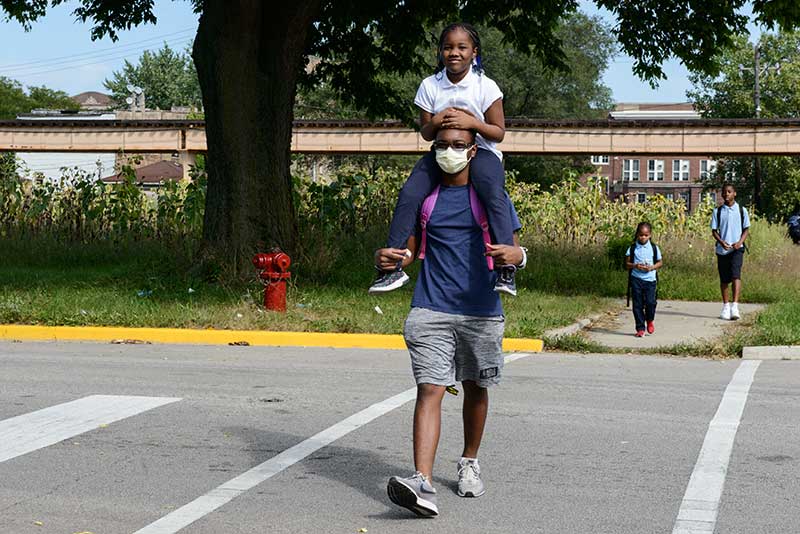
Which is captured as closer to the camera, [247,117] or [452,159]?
[452,159]

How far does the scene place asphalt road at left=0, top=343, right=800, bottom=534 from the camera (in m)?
5.66

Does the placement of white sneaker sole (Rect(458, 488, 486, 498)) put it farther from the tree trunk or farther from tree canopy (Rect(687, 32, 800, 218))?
tree canopy (Rect(687, 32, 800, 218))

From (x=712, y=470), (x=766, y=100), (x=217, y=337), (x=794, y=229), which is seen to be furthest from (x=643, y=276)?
(x=766, y=100)

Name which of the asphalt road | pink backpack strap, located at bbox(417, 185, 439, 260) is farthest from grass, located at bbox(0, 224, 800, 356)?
pink backpack strap, located at bbox(417, 185, 439, 260)

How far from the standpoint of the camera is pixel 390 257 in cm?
559

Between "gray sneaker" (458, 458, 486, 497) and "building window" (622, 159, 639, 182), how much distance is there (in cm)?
12732

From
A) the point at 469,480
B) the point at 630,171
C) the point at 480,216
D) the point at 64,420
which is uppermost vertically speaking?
the point at 480,216

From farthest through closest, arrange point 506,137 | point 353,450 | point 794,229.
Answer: point 506,137 < point 794,229 < point 353,450

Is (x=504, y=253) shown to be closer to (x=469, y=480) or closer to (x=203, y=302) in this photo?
(x=469, y=480)

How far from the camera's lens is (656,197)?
89.8 ft

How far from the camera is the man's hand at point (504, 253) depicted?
216 inches

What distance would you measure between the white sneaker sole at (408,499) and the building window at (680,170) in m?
128

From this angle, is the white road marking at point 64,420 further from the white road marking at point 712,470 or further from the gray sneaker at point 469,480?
the white road marking at point 712,470

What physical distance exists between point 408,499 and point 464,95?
6.12ft
